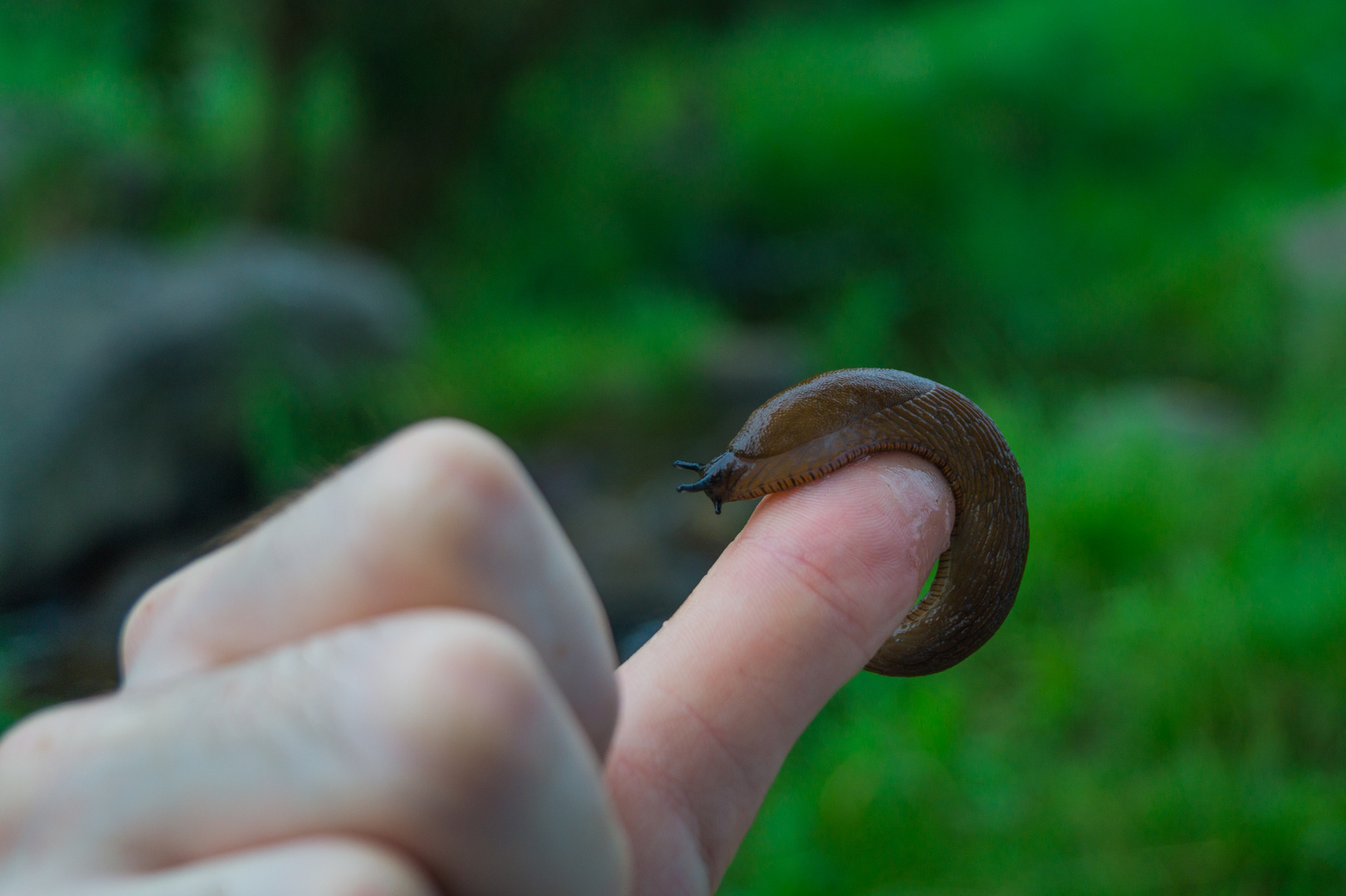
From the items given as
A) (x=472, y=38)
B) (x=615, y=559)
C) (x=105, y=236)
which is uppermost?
(x=472, y=38)

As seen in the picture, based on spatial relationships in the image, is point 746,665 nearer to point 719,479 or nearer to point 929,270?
point 719,479

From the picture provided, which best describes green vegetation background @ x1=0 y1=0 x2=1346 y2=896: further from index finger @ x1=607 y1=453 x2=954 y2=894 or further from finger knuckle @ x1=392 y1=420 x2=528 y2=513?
finger knuckle @ x1=392 y1=420 x2=528 y2=513

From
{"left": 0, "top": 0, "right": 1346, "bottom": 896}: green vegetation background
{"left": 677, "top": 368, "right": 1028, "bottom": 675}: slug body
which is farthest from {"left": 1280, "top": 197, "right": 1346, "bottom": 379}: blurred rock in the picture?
{"left": 677, "top": 368, "right": 1028, "bottom": 675}: slug body

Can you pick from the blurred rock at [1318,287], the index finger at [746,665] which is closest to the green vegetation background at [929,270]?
the blurred rock at [1318,287]

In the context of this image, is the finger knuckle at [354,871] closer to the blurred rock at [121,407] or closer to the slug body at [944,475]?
the slug body at [944,475]

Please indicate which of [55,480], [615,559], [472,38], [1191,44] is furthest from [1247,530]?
[1191,44]

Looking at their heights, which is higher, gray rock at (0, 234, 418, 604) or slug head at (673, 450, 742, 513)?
slug head at (673, 450, 742, 513)

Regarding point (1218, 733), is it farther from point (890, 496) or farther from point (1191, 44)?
point (1191, 44)
